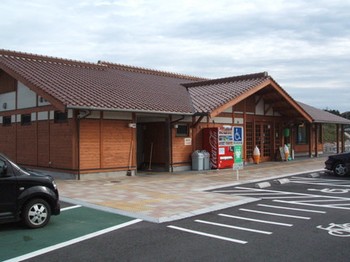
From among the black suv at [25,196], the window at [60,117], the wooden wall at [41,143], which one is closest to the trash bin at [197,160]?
the wooden wall at [41,143]

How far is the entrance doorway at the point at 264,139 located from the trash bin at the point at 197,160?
5.69m

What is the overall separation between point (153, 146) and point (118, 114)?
3487mm

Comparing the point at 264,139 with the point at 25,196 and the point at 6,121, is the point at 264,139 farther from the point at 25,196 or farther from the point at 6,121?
the point at 25,196

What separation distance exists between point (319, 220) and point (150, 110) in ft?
29.3

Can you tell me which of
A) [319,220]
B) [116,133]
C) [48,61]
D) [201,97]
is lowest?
[319,220]

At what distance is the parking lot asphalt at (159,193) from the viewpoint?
955 centimetres

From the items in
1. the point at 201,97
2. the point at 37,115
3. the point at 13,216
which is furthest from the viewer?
the point at 201,97

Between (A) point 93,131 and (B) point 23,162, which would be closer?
(A) point 93,131

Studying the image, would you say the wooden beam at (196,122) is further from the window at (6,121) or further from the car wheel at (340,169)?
the window at (6,121)

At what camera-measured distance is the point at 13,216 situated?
7.58m

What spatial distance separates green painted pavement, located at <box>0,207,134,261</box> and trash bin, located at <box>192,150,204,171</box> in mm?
9324

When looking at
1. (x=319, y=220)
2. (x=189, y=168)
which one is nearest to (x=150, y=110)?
(x=189, y=168)

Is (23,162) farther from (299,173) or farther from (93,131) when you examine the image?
(299,173)

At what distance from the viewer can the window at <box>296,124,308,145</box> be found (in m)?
29.3
